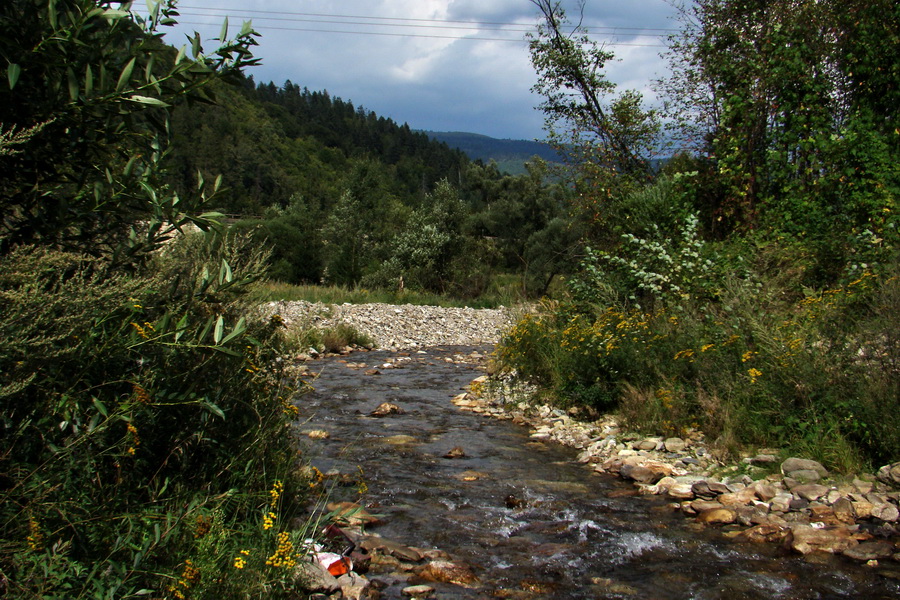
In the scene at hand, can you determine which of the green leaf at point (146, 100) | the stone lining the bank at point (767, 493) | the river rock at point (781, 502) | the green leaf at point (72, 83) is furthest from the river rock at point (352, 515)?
the river rock at point (781, 502)

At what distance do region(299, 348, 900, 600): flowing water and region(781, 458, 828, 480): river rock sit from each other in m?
1.15

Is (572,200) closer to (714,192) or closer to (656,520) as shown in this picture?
(714,192)

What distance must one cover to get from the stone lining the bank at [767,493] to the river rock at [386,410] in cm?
297

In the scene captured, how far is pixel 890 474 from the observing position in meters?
5.64

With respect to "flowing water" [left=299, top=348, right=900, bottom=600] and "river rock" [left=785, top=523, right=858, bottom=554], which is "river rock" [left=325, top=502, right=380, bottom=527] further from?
"river rock" [left=785, top=523, right=858, bottom=554]

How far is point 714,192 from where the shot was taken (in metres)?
12.7

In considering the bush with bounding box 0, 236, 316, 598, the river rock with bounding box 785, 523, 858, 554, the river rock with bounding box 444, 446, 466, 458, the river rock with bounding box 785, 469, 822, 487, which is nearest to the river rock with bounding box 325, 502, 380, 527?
the bush with bounding box 0, 236, 316, 598

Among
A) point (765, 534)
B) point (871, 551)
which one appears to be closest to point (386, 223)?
point (765, 534)

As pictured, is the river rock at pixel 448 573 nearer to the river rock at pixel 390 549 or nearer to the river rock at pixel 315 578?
the river rock at pixel 390 549

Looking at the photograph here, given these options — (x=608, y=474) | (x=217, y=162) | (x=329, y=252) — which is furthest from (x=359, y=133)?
(x=608, y=474)

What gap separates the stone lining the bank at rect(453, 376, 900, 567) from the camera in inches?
201

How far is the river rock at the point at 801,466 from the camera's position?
6039 millimetres

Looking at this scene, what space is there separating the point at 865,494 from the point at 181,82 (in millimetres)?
5995

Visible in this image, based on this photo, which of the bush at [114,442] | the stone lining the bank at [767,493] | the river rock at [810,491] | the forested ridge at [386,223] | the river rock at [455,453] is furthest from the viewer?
the forested ridge at [386,223]
